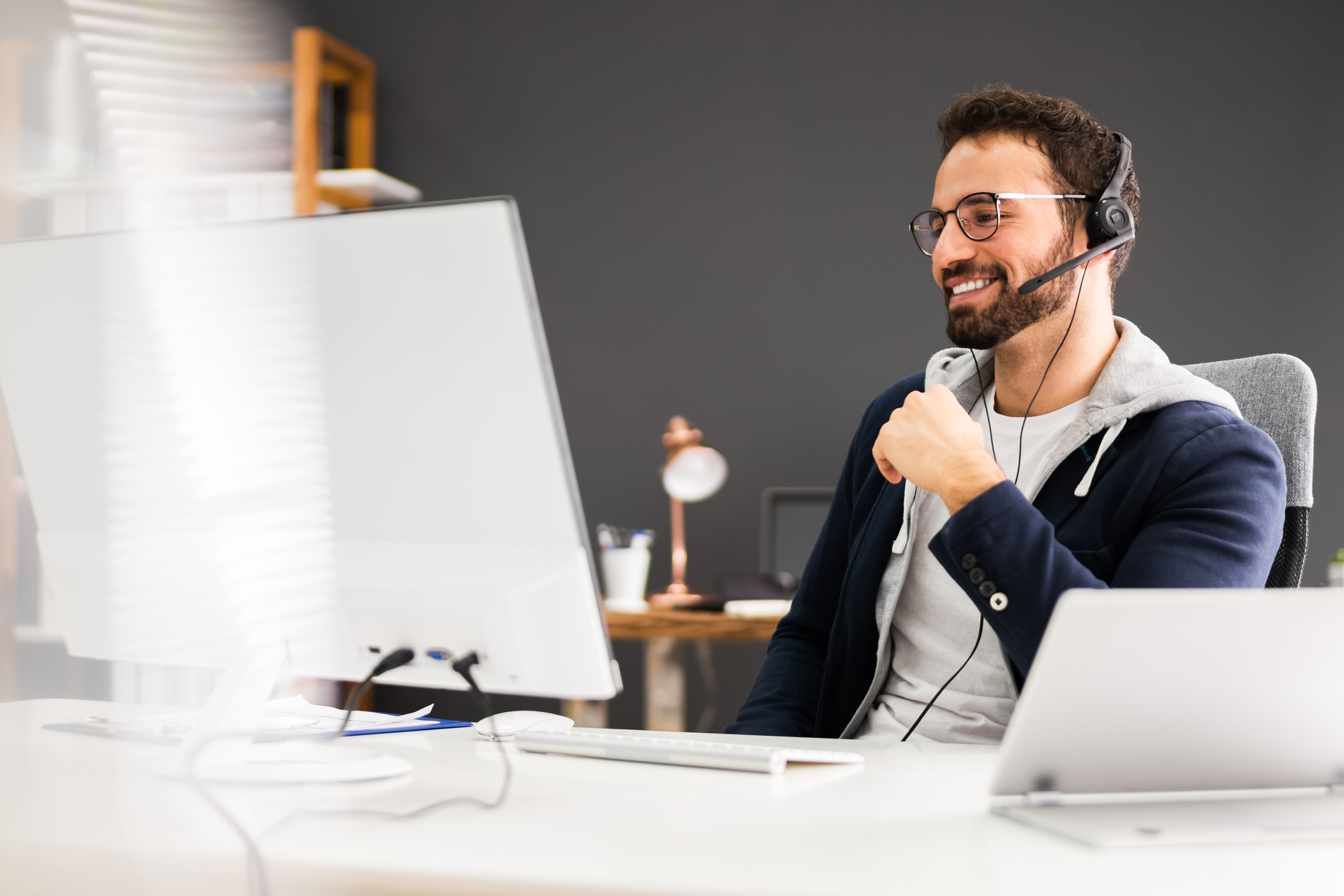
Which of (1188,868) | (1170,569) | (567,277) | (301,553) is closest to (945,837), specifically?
(1188,868)

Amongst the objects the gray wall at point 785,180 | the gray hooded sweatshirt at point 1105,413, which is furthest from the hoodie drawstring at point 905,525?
the gray wall at point 785,180

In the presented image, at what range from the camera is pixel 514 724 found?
36.7 inches

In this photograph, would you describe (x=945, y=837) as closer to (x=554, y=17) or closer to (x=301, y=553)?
(x=301, y=553)

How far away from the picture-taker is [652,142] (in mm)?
3031

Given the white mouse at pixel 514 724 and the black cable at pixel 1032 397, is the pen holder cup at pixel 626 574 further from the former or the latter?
the white mouse at pixel 514 724

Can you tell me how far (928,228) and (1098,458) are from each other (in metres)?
0.39

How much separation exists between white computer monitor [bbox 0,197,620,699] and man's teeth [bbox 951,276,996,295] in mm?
798

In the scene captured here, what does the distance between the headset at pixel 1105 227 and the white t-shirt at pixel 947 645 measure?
0.17 meters

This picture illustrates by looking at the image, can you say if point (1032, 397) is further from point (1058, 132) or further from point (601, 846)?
point (601, 846)

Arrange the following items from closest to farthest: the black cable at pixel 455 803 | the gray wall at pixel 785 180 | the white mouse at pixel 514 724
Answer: the black cable at pixel 455 803 → the white mouse at pixel 514 724 → the gray wall at pixel 785 180

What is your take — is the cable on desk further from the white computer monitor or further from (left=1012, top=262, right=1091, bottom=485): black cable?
(left=1012, top=262, right=1091, bottom=485): black cable

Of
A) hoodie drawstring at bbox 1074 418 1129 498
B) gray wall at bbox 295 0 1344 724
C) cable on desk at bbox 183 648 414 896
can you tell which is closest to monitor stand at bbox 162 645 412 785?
cable on desk at bbox 183 648 414 896

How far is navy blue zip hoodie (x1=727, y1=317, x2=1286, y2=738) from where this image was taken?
100 centimetres

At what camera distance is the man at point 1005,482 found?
1033 mm
